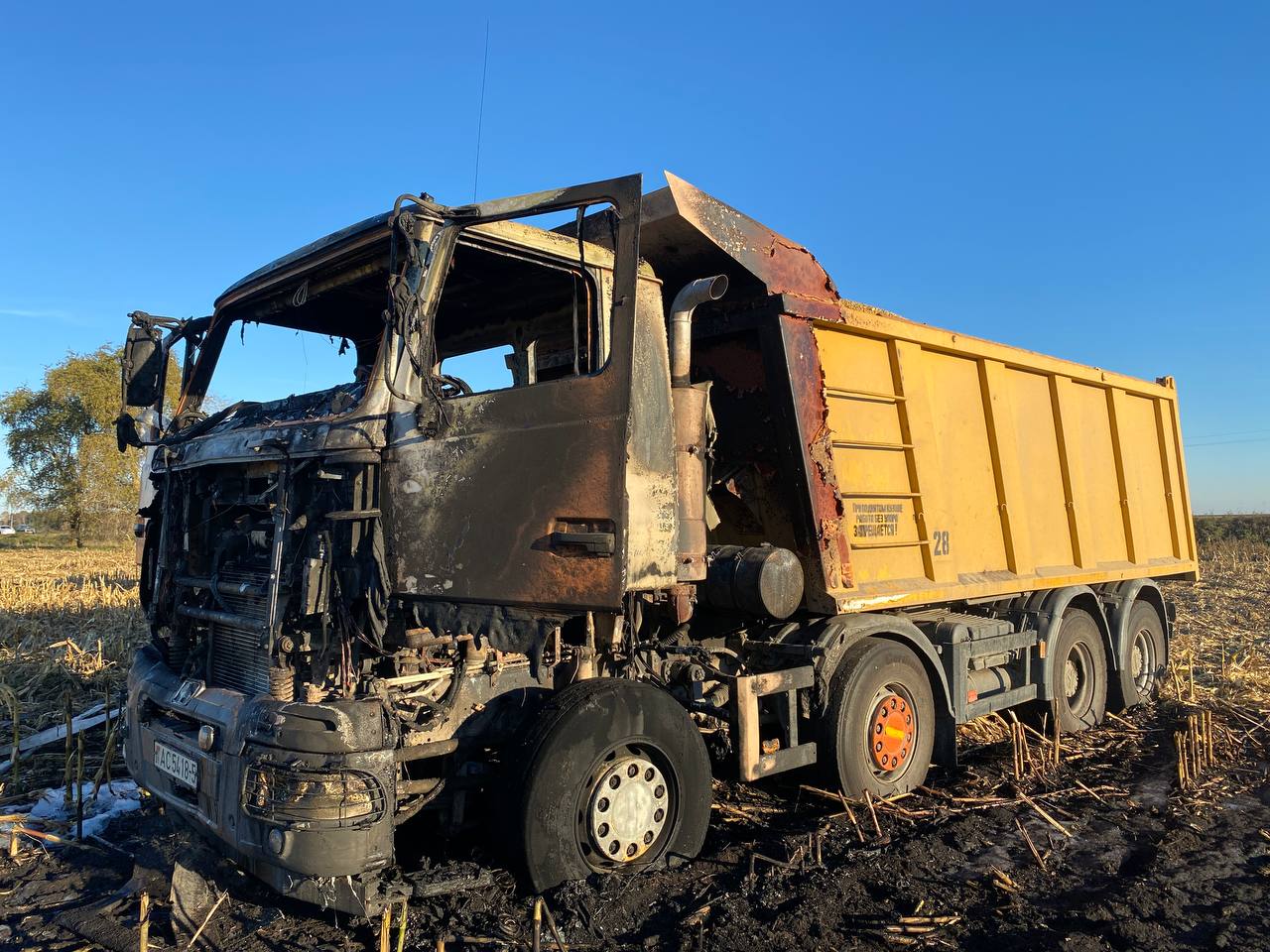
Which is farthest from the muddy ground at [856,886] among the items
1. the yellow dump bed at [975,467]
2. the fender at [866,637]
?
the yellow dump bed at [975,467]

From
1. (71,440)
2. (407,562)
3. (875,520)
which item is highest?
(71,440)

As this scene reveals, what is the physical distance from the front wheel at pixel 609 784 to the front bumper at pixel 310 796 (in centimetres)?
59

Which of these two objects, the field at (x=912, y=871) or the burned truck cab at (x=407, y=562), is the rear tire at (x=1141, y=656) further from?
the burned truck cab at (x=407, y=562)

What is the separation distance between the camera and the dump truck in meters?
3.35

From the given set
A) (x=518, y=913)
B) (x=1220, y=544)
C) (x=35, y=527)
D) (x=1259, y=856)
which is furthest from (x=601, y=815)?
(x=35, y=527)

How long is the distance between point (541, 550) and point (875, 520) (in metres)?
2.69

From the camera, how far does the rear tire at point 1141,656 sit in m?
8.09

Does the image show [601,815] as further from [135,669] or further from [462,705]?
[135,669]

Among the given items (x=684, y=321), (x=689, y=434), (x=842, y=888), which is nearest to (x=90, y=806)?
(x=689, y=434)

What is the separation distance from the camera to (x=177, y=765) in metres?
3.64

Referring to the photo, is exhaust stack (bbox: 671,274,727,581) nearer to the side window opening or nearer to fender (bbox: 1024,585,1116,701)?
the side window opening

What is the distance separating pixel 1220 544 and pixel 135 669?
3468 cm

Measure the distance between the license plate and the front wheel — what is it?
133 centimetres

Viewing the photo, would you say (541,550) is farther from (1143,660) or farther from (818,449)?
(1143,660)
